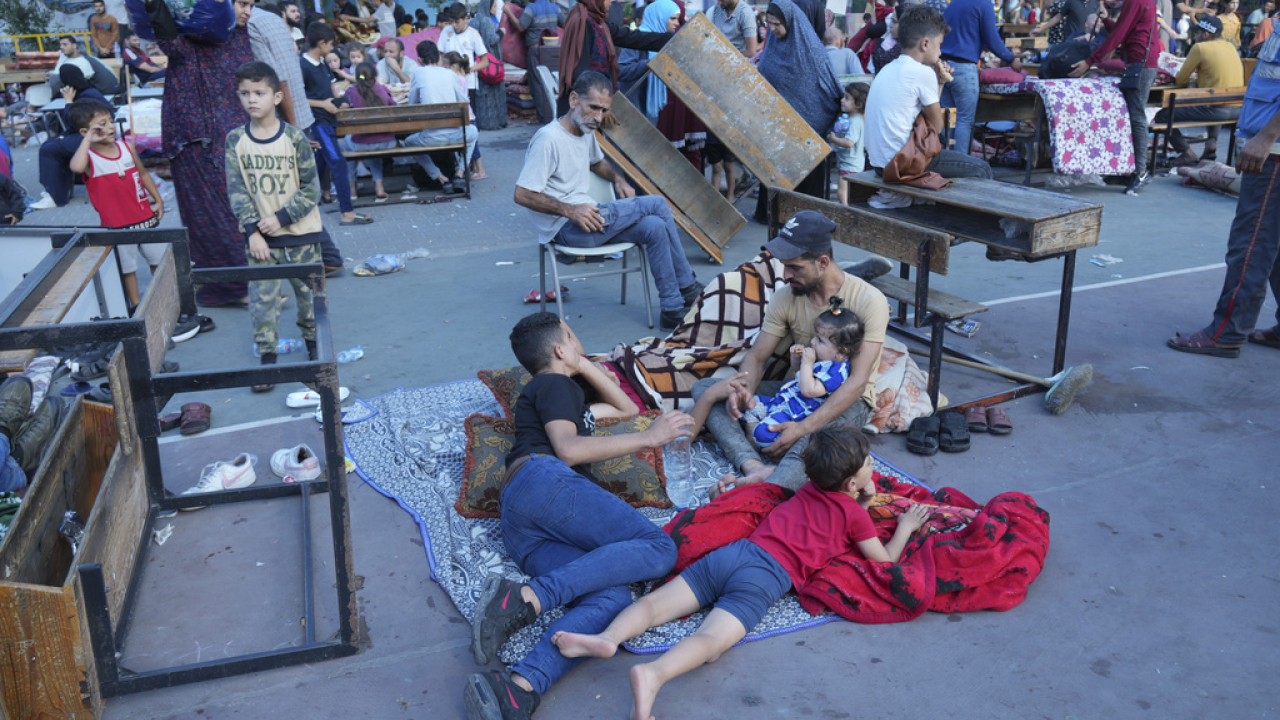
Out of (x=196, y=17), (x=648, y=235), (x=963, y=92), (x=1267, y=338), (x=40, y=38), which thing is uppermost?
(x=40, y=38)

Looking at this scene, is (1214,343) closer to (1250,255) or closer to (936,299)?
(1250,255)

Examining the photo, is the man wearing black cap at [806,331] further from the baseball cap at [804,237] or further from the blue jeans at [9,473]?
the blue jeans at [9,473]

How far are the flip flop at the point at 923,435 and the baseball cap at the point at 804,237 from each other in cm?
98

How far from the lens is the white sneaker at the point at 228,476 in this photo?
4.08 m

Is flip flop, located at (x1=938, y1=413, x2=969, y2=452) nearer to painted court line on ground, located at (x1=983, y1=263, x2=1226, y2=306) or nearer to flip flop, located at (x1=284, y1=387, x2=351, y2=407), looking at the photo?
painted court line on ground, located at (x1=983, y1=263, x2=1226, y2=306)

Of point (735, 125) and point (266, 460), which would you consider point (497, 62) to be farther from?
point (266, 460)

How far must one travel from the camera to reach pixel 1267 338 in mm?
5566

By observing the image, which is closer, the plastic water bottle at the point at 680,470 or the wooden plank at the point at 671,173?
the plastic water bottle at the point at 680,470

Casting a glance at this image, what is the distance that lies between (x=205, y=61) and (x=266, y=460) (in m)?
3.13

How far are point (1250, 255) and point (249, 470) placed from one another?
17.8 ft

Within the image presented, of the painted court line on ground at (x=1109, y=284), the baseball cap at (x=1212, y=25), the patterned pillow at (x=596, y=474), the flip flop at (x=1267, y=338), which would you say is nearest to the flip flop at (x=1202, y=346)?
the flip flop at (x=1267, y=338)

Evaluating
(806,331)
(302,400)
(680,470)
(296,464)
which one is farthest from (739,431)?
(302,400)

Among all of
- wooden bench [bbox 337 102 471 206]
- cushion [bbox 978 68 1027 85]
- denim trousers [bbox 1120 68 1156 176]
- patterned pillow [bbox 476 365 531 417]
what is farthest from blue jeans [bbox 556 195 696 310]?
denim trousers [bbox 1120 68 1156 176]

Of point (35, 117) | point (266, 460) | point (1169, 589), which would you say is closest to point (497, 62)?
point (35, 117)
